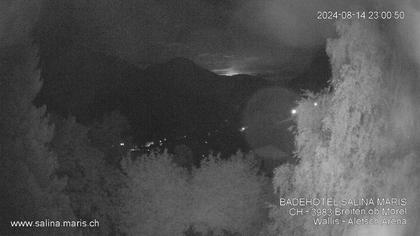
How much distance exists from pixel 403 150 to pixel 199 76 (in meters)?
1.06

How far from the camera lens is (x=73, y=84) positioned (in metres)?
2.38

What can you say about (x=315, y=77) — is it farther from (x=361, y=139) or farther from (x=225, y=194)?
(x=225, y=194)

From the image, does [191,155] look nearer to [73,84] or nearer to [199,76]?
[199,76]

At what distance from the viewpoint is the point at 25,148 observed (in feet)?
8.05

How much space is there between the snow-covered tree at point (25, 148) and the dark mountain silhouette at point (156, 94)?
0.09 metres

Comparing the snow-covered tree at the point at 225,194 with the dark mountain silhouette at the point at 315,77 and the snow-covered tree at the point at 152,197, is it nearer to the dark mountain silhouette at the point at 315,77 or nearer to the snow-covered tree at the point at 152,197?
the snow-covered tree at the point at 152,197

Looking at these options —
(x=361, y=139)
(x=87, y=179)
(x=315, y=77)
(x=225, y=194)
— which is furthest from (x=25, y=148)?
(x=361, y=139)

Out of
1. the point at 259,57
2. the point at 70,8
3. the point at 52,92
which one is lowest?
the point at 52,92

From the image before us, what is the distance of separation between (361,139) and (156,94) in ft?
3.38

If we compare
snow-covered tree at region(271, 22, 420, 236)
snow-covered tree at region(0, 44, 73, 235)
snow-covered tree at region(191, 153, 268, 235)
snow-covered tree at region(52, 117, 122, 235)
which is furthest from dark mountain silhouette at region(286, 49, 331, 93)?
snow-covered tree at region(0, 44, 73, 235)

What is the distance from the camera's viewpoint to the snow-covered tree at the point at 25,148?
7.96 ft

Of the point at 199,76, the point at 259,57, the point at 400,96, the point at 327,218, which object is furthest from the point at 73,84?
the point at 400,96

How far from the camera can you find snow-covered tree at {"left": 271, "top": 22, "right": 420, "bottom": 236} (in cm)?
247

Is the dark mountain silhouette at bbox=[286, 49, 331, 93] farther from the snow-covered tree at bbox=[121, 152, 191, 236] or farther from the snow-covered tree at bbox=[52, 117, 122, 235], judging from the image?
the snow-covered tree at bbox=[52, 117, 122, 235]
